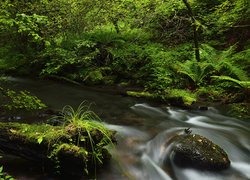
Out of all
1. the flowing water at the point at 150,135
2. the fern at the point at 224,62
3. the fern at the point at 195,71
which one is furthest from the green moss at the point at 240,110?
the fern at the point at 195,71

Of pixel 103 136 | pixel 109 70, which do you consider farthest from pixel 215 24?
pixel 103 136

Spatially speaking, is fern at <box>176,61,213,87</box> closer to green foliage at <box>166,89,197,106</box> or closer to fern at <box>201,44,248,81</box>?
fern at <box>201,44,248,81</box>

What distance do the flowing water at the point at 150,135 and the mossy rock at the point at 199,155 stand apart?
10cm

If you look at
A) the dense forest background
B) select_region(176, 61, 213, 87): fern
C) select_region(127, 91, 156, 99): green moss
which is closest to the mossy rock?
the dense forest background

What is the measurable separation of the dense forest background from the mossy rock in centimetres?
357

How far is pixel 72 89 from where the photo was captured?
36.5 feet

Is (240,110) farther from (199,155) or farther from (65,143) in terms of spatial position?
(65,143)

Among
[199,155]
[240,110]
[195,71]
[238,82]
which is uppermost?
[195,71]

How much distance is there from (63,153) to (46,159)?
1.16ft

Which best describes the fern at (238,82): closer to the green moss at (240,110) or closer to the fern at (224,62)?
the fern at (224,62)

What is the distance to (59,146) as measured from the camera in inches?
185

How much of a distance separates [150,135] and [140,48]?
6.19 meters

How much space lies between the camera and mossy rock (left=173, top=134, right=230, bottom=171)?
5.40 metres

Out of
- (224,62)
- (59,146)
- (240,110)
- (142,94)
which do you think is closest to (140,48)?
(142,94)
